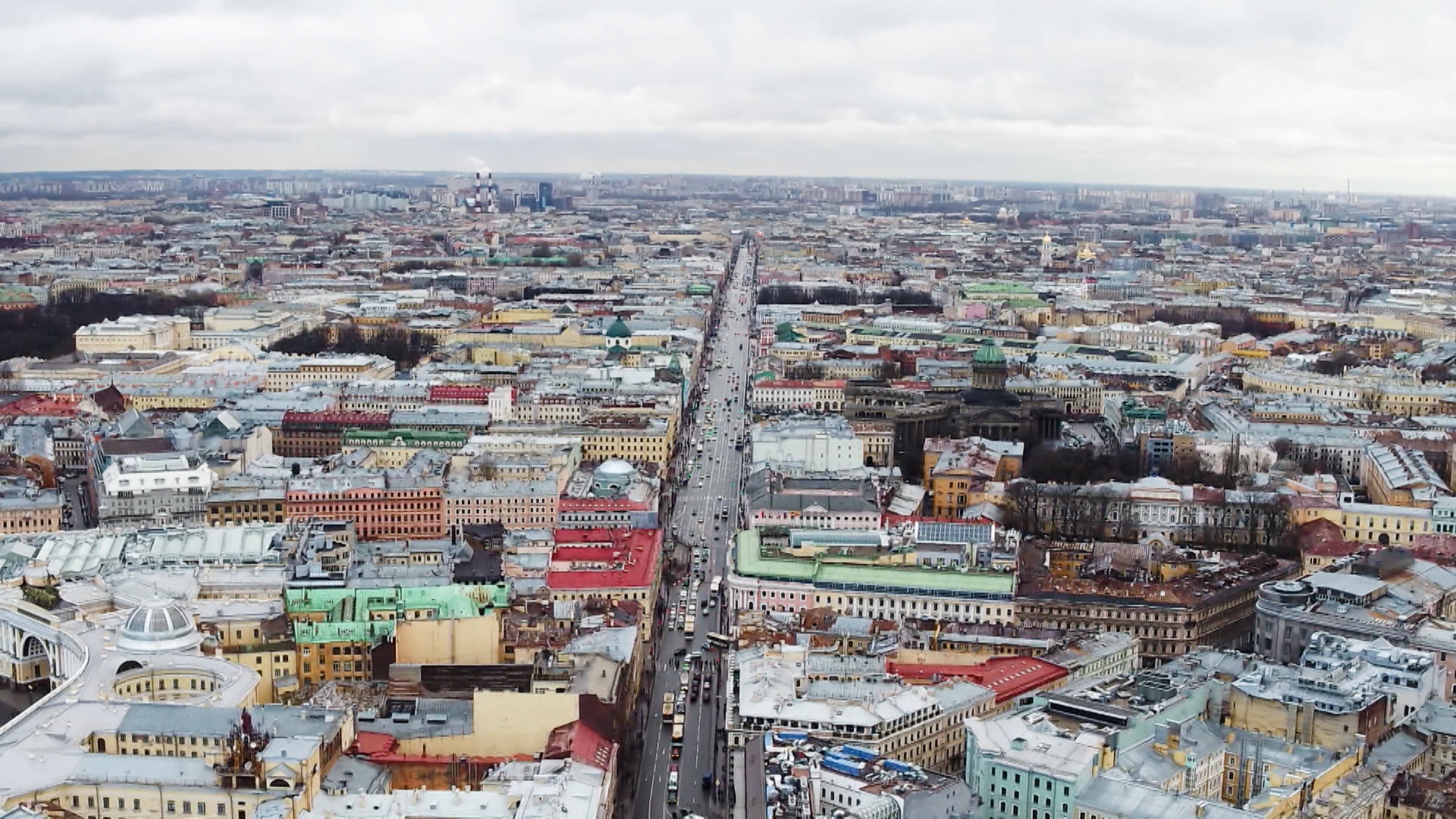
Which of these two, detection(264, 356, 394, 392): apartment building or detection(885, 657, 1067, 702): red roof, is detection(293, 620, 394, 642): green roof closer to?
detection(885, 657, 1067, 702): red roof

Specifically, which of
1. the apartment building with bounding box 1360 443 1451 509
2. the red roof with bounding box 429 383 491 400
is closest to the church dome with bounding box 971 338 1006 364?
the apartment building with bounding box 1360 443 1451 509

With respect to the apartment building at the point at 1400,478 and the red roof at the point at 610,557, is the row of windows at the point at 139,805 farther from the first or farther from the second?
the apartment building at the point at 1400,478

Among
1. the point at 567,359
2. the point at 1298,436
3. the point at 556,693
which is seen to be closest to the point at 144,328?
the point at 567,359

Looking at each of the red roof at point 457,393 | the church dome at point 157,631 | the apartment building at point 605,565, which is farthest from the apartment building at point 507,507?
the red roof at point 457,393

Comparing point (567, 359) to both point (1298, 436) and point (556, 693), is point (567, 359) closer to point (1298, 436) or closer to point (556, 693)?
point (1298, 436)

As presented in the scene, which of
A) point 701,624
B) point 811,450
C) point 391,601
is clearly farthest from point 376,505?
point 811,450

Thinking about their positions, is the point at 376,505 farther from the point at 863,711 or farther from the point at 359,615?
the point at 863,711
